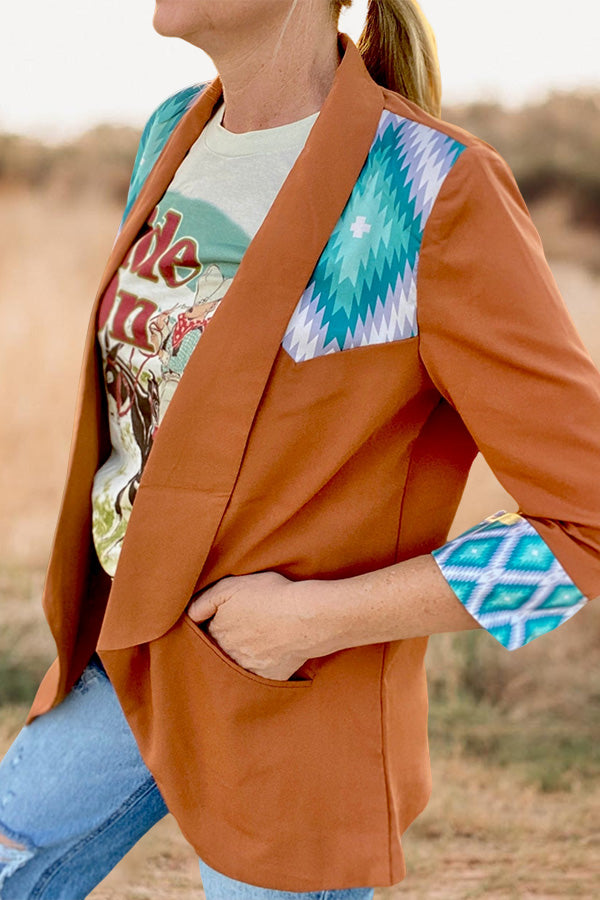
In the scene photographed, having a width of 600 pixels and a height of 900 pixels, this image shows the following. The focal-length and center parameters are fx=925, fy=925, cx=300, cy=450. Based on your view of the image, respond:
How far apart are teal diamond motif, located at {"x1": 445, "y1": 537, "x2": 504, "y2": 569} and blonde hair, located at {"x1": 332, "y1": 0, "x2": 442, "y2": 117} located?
0.55 m

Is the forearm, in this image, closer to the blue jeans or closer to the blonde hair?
the blue jeans

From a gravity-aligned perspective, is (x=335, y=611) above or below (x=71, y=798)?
above

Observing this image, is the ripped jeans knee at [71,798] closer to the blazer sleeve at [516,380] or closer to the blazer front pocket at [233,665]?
the blazer front pocket at [233,665]

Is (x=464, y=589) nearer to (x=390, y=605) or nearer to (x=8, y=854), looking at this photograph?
(x=390, y=605)

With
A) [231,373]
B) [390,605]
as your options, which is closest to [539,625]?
[390,605]

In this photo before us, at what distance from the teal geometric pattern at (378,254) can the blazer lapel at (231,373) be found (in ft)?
0.05

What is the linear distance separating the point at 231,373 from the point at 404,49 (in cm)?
49

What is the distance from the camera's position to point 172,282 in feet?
3.51

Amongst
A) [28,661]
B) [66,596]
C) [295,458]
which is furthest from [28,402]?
[295,458]

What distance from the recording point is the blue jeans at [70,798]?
1183 millimetres

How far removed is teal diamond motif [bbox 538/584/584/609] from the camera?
2.91 feet

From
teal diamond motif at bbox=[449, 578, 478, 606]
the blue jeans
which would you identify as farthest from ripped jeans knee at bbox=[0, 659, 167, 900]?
teal diamond motif at bbox=[449, 578, 478, 606]

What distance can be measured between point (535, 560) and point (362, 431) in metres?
0.21

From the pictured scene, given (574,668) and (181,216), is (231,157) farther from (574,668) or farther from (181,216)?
(574,668)
